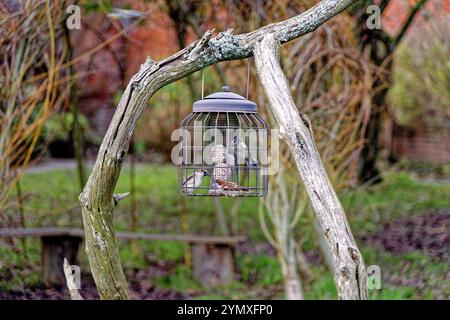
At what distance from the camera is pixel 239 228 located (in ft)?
29.3

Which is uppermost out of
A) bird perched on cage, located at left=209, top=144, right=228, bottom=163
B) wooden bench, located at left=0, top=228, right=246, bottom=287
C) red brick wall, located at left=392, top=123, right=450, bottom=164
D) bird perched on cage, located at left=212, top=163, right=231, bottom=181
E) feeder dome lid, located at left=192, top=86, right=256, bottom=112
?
red brick wall, located at left=392, top=123, right=450, bottom=164

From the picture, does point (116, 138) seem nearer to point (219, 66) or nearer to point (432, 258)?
point (219, 66)

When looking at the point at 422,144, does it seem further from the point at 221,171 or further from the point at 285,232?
the point at 221,171

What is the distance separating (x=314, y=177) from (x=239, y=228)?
649 cm

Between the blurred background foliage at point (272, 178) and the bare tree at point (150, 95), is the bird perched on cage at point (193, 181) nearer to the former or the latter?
the bare tree at point (150, 95)

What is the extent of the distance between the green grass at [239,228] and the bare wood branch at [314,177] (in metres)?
3.45

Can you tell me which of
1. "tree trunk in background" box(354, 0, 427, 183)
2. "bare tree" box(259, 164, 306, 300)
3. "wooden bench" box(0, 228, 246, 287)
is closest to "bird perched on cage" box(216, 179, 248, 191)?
"bare tree" box(259, 164, 306, 300)

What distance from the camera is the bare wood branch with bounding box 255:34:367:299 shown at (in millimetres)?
2307

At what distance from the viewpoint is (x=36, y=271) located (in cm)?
634

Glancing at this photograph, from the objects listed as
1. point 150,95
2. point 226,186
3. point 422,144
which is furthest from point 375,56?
point 422,144

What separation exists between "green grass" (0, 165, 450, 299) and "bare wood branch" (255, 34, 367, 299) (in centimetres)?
345

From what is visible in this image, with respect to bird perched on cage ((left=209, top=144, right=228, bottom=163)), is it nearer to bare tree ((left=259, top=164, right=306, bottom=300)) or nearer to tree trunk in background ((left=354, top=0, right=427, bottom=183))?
bare tree ((left=259, top=164, right=306, bottom=300))

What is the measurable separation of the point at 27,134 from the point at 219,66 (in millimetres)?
2331
